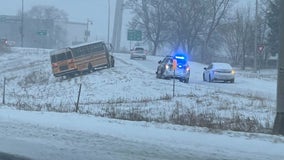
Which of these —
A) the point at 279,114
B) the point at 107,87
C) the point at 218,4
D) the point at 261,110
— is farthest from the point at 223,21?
the point at 279,114

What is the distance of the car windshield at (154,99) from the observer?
10.9 meters

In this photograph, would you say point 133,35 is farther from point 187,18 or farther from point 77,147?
point 77,147

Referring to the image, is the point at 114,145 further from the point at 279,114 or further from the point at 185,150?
the point at 279,114

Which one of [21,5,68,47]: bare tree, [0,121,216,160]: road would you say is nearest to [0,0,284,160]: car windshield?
[0,121,216,160]: road

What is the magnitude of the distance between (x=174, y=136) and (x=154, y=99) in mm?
14394

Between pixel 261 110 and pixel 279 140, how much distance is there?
28.4 feet

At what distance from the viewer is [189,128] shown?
13.3m

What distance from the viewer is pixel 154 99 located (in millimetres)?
26531

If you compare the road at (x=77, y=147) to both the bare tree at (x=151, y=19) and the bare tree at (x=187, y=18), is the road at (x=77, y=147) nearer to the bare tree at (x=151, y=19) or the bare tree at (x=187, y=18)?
the bare tree at (x=187, y=18)

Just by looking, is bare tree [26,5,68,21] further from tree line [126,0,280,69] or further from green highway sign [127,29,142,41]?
green highway sign [127,29,142,41]

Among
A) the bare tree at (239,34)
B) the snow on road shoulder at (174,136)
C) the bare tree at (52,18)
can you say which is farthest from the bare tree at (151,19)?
the snow on road shoulder at (174,136)

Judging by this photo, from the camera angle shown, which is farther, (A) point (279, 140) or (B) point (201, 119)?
(B) point (201, 119)

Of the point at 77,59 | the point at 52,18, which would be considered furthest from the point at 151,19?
the point at 52,18

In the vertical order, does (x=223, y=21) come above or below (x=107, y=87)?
above
